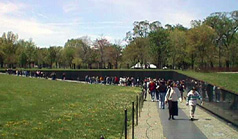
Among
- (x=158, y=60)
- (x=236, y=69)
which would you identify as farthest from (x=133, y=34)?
(x=236, y=69)

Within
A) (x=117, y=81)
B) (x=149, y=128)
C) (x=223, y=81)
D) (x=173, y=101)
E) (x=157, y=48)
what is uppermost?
(x=157, y=48)

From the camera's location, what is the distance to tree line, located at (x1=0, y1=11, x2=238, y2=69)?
72.8m

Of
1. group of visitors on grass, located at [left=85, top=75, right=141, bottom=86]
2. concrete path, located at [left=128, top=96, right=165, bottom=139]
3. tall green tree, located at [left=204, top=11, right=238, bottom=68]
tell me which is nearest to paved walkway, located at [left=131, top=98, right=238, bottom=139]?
concrete path, located at [left=128, top=96, right=165, bottom=139]

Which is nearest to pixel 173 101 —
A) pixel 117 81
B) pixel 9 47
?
pixel 117 81

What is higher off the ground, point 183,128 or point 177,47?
point 177,47

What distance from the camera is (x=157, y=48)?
276ft

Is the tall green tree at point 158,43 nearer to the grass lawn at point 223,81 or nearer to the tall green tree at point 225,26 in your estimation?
the tall green tree at point 225,26

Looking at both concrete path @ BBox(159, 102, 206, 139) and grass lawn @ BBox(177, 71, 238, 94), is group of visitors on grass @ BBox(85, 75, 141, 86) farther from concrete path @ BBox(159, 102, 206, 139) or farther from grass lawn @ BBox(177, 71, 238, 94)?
concrete path @ BBox(159, 102, 206, 139)

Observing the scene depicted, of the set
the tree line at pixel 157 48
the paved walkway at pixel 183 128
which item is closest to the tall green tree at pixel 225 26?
the tree line at pixel 157 48

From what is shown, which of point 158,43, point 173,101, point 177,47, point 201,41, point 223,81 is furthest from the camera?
point 158,43

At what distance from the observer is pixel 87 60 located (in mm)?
99188

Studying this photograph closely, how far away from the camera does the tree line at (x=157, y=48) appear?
72831 mm

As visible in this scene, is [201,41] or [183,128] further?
[201,41]

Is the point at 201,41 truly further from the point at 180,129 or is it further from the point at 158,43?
the point at 180,129
